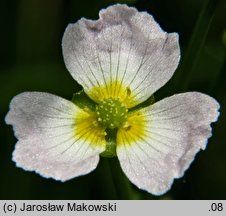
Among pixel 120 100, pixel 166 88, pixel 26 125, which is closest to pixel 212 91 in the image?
pixel 166 88

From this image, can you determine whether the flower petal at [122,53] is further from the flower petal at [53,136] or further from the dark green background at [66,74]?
the dark green background at [66,74]

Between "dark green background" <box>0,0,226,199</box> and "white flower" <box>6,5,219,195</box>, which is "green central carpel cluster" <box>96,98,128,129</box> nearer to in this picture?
"white flower" <box>6,5,219,195</box>

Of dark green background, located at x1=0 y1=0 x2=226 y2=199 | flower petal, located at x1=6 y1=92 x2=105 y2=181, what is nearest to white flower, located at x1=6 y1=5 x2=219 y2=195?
flower petal, located at x1=6 y1=92 x2=105 y2=181

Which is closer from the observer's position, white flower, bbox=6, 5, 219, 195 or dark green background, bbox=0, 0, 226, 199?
white flower, bbox=6, 5, 219, 195

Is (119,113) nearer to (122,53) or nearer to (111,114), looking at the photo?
(111,114)

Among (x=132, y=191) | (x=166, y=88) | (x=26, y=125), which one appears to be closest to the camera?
(x=26, y=125)
